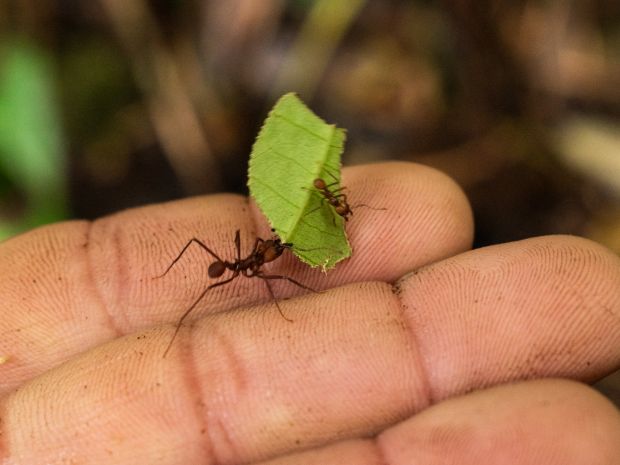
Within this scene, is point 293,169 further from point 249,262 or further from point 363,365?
point 363,365

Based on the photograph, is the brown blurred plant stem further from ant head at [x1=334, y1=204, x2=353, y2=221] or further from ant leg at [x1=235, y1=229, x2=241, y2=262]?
ant head at [x1=334, y1=204, x2=353, y2=221]

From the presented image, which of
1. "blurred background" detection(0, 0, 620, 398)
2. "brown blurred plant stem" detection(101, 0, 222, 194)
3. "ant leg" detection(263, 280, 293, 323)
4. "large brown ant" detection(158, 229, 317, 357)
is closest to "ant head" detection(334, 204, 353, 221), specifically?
"large brown ant" detection(158, 229, 317, 357)

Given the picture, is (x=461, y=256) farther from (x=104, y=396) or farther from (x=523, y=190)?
(x=523, y=190)

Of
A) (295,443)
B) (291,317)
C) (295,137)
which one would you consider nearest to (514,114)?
(295,137)

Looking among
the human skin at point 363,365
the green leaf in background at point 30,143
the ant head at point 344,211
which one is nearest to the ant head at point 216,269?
the human skin at point 363,365

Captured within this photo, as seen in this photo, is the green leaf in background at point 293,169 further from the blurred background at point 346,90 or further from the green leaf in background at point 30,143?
the green leaf in background at point 30,143
